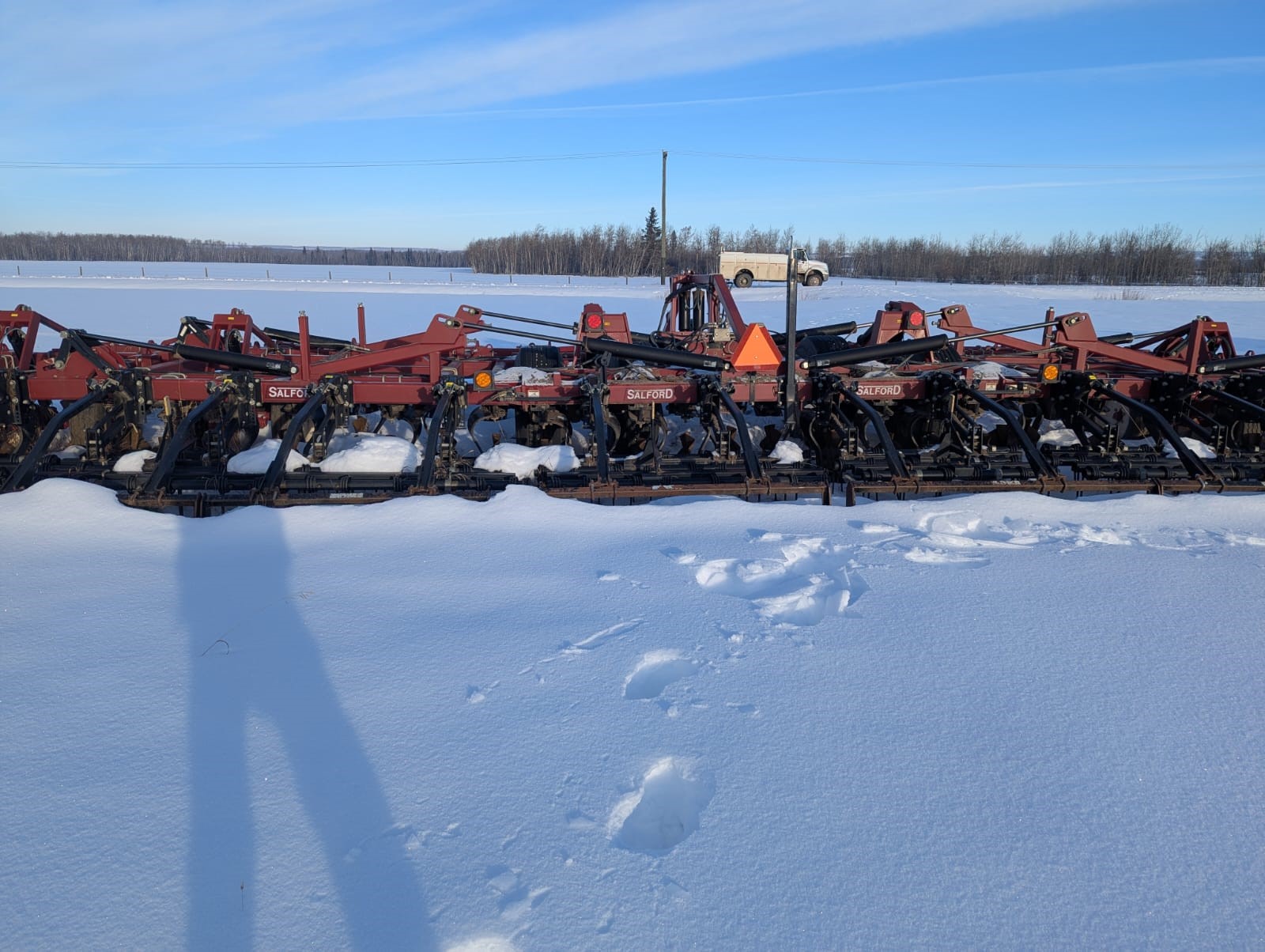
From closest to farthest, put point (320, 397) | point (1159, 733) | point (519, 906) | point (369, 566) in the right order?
point (519, 906), point (1159, 733), point (369, 566), point (320, 397)

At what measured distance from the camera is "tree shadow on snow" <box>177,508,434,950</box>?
79.3 inches

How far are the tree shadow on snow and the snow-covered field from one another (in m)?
0.01

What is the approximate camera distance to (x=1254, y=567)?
14.4 feet

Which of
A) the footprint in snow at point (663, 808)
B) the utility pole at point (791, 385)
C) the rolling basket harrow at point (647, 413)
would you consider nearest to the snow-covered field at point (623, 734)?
the footprint in snow at point (663, 808)

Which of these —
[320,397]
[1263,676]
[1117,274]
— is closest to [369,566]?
[320,397]

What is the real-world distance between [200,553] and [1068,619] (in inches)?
175

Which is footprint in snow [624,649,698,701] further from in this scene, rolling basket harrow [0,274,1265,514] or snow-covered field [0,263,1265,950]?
rolling basket harrow [0,274,1265,514]

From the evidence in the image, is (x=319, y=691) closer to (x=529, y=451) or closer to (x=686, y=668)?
(x=686, y=668)

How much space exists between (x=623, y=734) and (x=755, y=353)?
5340 millimetres

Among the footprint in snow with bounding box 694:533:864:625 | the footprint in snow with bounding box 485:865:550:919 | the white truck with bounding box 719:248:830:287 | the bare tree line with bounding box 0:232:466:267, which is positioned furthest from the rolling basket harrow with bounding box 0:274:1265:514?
the bare tree line with bounding box 0:232:466:267

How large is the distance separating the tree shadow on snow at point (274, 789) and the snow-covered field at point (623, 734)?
0.04 feet

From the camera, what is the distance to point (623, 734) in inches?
109

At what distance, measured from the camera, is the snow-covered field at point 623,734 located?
2.06 metres

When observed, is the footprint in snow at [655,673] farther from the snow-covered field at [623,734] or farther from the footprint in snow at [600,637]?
the footprint in snow at [600,637]
